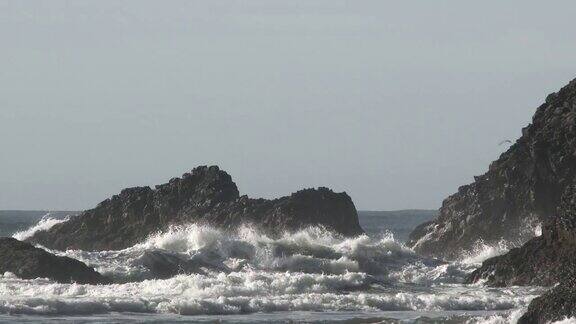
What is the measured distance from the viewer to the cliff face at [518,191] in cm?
7362

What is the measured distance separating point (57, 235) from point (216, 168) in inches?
366

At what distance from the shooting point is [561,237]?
168 feet

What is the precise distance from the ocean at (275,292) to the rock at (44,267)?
2.50ft

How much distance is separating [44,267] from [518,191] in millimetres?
28356

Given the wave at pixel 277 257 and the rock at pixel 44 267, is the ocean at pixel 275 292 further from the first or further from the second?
the rock at pixel 44 267

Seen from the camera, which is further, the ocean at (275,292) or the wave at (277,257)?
the wave at (277,257)

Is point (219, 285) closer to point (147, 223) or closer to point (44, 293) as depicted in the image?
point (44, 293)

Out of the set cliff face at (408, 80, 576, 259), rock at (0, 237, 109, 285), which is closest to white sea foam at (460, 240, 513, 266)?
cliff face at (408, 80, 576, 259)

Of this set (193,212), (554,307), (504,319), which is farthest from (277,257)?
(554,307)

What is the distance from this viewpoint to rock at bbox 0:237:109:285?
2235 inches

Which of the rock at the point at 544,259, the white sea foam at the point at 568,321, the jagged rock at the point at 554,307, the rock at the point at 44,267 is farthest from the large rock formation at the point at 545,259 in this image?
the rock at the point at 44,267

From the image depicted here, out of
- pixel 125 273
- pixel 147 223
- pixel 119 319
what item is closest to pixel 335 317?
pixel 119 319

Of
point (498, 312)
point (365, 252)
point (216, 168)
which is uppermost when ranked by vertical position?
point (216, 168)

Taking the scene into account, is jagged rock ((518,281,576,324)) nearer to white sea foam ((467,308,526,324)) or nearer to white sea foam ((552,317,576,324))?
white sea foam ((552,317,576,324))
